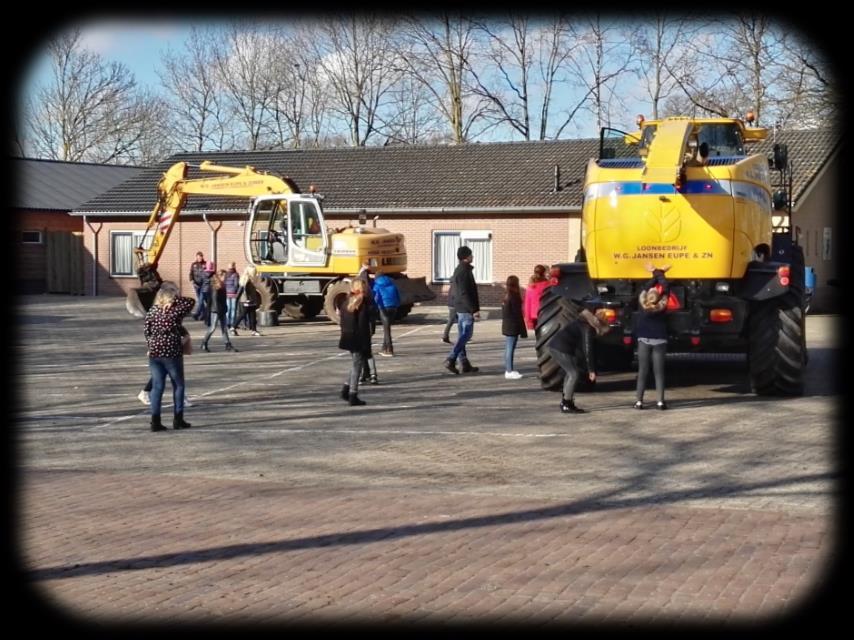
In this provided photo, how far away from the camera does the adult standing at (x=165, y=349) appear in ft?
47.6

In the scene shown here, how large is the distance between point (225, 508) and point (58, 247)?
1570 inches

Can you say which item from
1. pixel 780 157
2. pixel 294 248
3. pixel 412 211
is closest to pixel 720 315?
pixel 780 157

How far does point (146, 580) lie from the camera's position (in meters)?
7.93

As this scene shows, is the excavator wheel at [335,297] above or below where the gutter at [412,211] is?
below

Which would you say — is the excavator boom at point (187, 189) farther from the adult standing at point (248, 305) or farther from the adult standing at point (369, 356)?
the adult standing at point (369, 356)

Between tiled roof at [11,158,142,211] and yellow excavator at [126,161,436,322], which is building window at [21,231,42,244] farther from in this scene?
yellow excavator at [126,161,436,322]

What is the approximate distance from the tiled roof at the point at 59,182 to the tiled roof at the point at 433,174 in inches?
257

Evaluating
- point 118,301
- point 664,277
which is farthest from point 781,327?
point 118,301

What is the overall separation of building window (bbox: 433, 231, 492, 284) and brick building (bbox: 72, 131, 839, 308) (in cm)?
4

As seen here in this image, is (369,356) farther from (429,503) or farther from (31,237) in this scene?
(31,237)

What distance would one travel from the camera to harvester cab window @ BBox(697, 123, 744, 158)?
59.8ft

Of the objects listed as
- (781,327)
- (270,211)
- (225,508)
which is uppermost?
(270,211)

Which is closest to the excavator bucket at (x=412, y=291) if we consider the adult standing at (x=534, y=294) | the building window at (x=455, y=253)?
the building window at (x=455, y=253)

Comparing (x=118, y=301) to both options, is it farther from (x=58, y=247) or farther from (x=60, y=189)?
(x=60, y=189)
